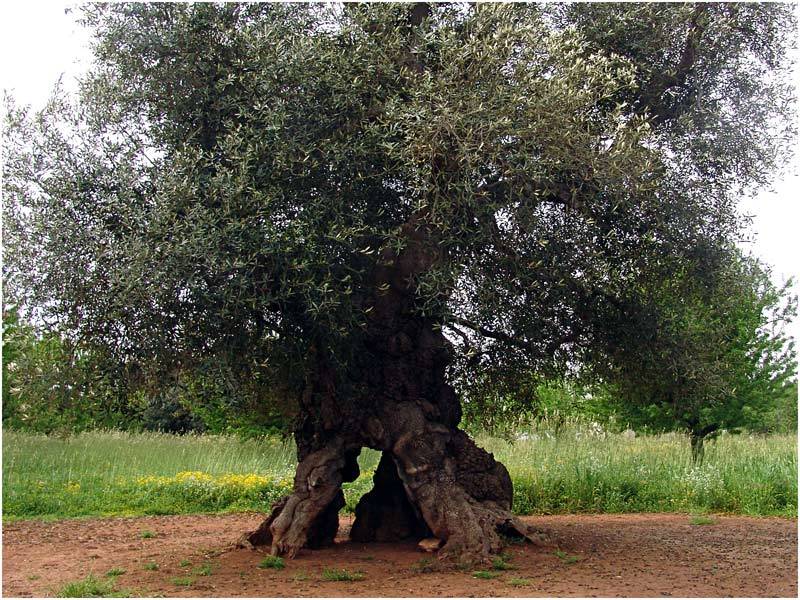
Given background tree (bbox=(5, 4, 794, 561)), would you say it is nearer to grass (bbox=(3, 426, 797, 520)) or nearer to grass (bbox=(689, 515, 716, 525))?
grass (bbox=(689, 515, 716, 525))

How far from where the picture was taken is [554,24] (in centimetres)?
1138

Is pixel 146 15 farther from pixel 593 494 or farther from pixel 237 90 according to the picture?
pixel 593 494

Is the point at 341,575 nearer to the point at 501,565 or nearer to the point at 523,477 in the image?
the point at 501,565

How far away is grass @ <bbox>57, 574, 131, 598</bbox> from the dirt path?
17cm

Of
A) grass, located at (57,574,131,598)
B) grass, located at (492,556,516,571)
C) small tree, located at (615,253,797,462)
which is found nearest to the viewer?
grass, located at (57,574,131,598)

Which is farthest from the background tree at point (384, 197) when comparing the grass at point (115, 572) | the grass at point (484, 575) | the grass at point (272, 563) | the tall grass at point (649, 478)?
the tall grass at point (649, 478)

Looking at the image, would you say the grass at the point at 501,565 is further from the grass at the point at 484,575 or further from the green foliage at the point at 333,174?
the green foliage at the point at 333,174

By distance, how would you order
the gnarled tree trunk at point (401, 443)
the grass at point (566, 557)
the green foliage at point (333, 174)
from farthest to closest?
the gnarled tree trunk at point (401, 443) → the grass at point (566, 557) → the green foliage at point (333, 174)

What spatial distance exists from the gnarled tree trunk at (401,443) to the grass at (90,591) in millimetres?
2150

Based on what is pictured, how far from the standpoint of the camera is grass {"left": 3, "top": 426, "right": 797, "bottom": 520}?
53.2 ft

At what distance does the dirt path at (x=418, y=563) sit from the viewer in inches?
362

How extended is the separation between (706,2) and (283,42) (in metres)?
5.63

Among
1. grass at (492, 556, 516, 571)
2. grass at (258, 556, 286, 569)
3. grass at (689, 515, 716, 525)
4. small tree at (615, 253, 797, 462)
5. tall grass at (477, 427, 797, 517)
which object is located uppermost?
small tree at (615, 253, 797, 462)

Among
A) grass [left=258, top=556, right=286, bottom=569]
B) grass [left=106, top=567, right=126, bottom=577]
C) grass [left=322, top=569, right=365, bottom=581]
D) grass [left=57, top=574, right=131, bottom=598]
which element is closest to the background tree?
grass [left=258, top=556, right=286, bottom=569]
